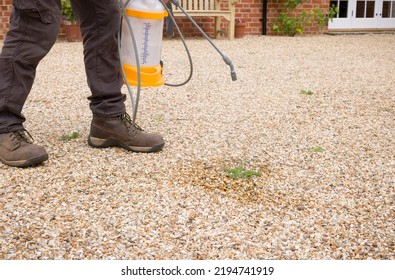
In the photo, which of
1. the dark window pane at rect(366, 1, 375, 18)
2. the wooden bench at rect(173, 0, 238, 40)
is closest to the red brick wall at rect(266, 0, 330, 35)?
the wooden bench at rect(173, 0, 238, 40)

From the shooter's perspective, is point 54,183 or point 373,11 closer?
point 54,183

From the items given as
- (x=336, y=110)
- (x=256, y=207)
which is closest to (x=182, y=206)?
(x=256, y=207)

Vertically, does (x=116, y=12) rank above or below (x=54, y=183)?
above

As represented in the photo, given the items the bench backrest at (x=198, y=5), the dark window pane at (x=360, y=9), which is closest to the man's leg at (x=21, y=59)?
the bench backrest at (x=198, y=5)

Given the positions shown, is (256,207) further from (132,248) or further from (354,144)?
(354,144)

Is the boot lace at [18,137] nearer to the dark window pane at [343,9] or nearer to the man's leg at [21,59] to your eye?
the man's leg at [21,59]

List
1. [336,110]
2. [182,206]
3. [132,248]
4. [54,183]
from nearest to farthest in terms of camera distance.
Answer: [132,248] → [182,206] → [54,183] → [336,110]

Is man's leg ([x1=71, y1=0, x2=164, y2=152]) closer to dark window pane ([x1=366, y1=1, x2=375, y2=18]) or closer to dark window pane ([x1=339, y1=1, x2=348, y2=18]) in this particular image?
dark window pane ([x1=339, y1=1, x2=348, y2=18])

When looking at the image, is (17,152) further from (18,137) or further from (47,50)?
(47,50)

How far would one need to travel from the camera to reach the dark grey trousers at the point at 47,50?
2.08 metres

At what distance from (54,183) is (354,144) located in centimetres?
160

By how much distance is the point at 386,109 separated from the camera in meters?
3.64

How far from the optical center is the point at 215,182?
2.16 metres

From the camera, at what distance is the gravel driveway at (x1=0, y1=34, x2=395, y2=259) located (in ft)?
5.39
